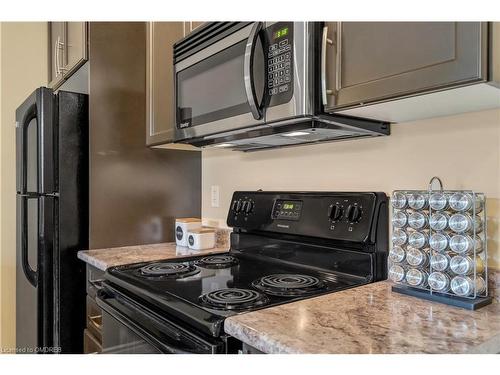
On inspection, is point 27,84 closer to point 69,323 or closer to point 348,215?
point 69,323

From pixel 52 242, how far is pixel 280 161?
1.08 metres

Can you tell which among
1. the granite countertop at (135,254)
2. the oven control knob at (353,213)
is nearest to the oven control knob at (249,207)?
the granite countertop at (135,254)

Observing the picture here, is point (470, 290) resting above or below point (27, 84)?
below

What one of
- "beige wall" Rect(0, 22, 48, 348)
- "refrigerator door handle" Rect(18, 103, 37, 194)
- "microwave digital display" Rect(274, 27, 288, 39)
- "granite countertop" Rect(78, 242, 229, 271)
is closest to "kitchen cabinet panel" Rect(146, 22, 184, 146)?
"granite countertop" Rect(78, 242, 229, 271)

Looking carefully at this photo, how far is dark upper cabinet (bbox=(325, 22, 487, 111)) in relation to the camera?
73cm

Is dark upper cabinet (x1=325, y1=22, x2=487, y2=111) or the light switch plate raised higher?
dark upper cabinet (x1=325, y1=22, x2=487, y2=111)

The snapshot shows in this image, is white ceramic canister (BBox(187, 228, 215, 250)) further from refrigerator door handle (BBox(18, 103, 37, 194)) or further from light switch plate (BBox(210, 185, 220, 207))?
refrigerator door handle (BBox(18, 103, 37, 194))

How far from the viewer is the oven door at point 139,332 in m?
0.85

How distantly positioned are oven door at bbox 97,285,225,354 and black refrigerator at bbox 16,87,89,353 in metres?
0.50

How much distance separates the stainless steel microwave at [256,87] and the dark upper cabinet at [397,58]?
46 millimetres

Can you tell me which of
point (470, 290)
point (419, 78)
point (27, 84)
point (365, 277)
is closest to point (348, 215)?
point (365, 277)

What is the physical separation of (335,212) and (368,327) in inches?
21.4

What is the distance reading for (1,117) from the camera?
2.66 m

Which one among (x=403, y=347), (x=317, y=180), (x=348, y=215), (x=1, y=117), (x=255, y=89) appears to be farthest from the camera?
(x=1, y=117)
